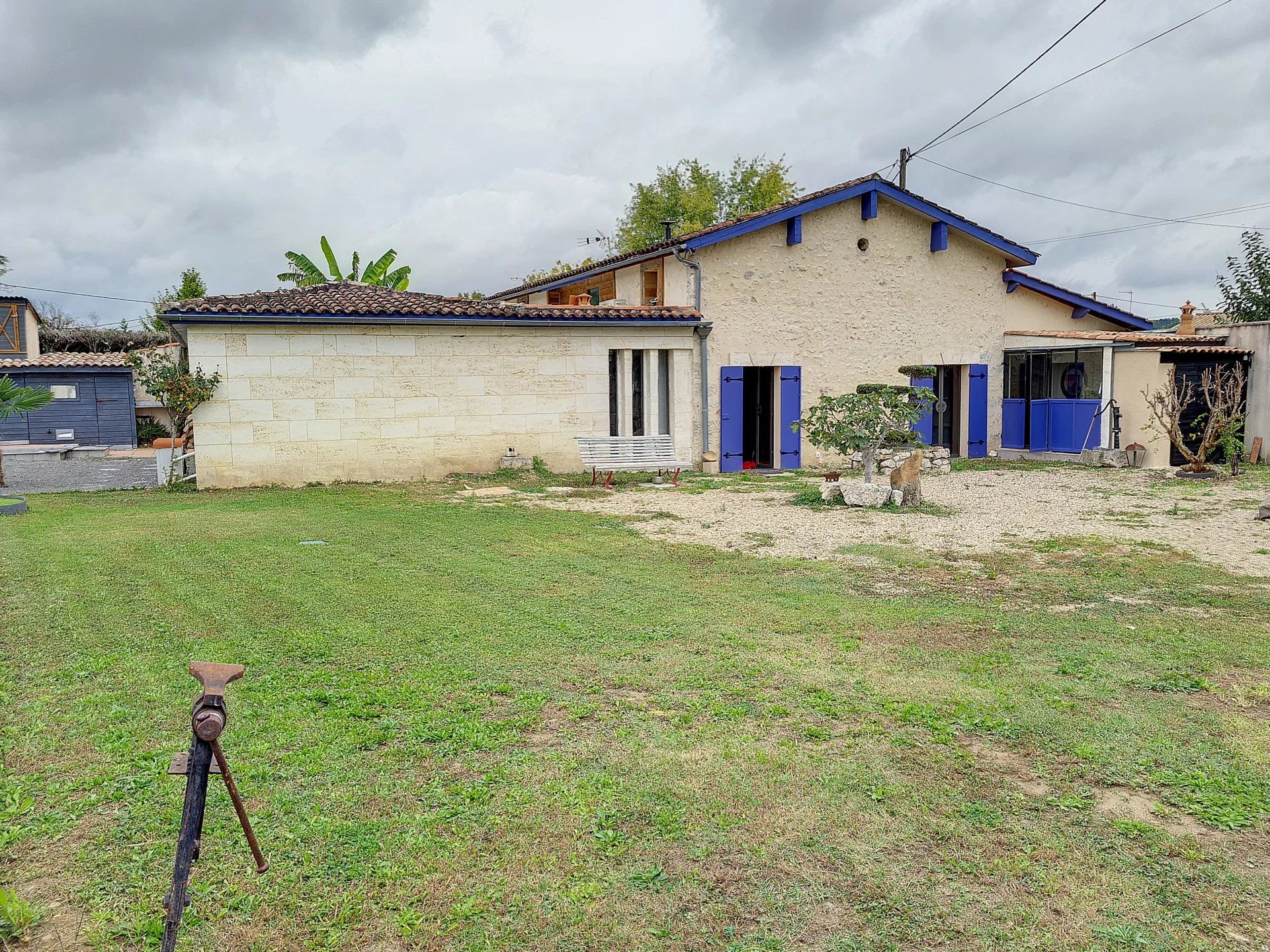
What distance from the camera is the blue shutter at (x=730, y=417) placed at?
57.3 ft

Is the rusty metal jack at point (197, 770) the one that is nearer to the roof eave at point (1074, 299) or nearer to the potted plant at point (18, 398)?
the potted plant at point (18, 398)

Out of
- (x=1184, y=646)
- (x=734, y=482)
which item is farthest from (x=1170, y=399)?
(x=1184, y=646)

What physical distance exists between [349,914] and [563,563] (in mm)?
5334

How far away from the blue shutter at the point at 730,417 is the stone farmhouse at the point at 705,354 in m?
0.04

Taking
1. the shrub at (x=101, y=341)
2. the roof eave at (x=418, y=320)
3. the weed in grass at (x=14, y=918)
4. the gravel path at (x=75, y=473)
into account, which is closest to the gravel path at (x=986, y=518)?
the roof eave at (x=418, y=320)

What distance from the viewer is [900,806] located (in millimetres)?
3381

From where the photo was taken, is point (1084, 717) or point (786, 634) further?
point (786, 634)

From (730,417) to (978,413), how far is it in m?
5.96

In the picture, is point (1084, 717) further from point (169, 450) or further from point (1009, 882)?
point (169, 450)

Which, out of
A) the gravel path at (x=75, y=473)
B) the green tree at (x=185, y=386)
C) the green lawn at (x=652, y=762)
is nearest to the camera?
the green lawn at (x=652, y=762)

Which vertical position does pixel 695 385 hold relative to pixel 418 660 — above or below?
above

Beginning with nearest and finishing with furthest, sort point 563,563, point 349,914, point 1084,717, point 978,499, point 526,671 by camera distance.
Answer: point 349,914, point 1084,717, point 526,671, point 563,563, point 978,499

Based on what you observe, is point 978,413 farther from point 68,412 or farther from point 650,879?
point 68,412

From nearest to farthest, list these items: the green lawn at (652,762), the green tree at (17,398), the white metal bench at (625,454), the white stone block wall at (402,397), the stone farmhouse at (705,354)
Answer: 1. the green lawn at (652,762)
2. the green tree at (17,398)
3. the white stone block wall at (402,397)
4. the stone farmhouse at (705,354)
5. the white metal bench at (625,454)
